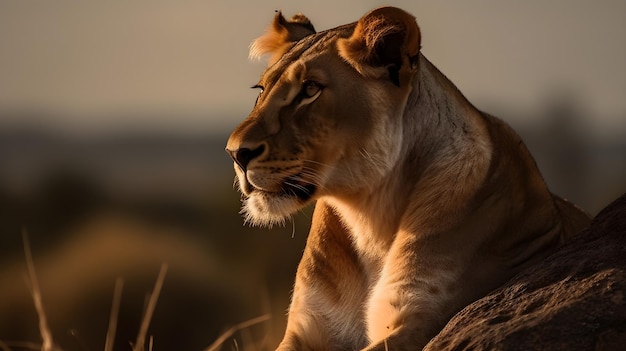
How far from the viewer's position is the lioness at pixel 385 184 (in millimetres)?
5027

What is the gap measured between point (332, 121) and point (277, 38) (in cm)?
84

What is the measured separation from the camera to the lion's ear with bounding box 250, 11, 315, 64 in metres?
5.76

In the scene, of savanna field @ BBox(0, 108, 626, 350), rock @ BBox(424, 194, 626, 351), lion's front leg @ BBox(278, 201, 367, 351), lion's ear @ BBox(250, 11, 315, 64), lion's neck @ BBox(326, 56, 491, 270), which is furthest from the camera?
savanna field @ BBox(0, 108, 626, 350)

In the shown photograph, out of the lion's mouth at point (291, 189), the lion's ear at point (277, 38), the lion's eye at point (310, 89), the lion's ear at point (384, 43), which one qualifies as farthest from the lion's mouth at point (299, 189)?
the lion's ear at point (277, 38)

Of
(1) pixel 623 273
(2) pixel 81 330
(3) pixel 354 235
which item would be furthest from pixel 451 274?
(2) pixel 81 330

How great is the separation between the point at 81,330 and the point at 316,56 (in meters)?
11.3

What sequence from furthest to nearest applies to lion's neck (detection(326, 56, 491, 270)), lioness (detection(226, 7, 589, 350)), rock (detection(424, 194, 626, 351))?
lion's neck (detection(326, 56, 491, 270)) < lioness (detection(226, 7, 589, 350)) < rock (detection(424, 194, 626, 351))

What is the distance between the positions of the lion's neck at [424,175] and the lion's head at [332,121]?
72 millimetres

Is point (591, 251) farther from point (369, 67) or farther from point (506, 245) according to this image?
point (369, 67)

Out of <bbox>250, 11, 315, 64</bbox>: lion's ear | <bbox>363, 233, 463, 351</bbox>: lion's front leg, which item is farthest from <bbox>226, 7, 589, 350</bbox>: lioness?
<bbox>250, 11, 315, 64</bbox>: lion's ear

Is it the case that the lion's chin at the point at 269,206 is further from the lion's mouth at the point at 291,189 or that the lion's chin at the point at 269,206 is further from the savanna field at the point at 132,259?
the savanna field at the point at 132,259

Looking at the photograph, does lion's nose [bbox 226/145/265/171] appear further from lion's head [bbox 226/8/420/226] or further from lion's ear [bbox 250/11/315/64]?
lion's ear [bbox 250/11/315/64]

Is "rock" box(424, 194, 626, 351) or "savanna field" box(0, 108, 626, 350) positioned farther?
"savanna field" box(0, 108, 626, 350)

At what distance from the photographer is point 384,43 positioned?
5125 mm
